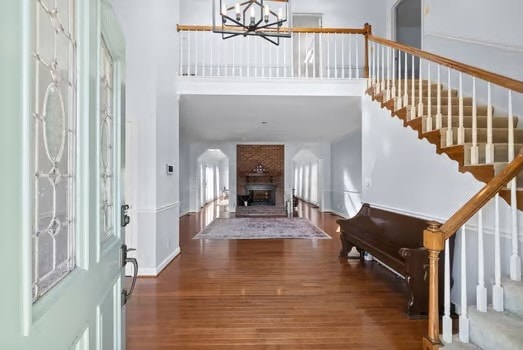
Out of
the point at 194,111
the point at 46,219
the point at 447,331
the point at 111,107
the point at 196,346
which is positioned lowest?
the point at 196,346

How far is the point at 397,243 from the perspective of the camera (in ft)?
11.7

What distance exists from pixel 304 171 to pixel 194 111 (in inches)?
372

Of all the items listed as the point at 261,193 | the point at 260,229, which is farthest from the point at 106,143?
the point at 261,193

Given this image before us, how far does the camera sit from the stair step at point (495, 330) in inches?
68.4

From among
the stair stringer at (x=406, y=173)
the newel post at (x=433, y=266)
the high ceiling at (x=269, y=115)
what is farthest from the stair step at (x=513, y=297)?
the high ceiling at (x=269, y=115)

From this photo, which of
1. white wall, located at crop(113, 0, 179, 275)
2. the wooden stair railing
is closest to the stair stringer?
the wooden stair railing

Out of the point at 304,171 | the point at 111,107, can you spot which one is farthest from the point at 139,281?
the point at 304,171

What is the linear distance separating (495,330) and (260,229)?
216 inches

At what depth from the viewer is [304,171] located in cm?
1458

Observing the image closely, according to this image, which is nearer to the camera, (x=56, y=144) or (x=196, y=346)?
(x=56, y=144)

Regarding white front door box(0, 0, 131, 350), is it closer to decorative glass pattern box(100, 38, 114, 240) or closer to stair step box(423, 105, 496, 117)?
decorative glass pattern box(100, 38, 114, 240)

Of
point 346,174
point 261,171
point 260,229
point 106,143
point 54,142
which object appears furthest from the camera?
point 261,171

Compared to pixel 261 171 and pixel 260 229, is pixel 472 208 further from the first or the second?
pixel 261 171

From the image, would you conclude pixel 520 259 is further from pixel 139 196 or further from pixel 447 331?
pixel 139 196
